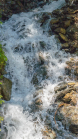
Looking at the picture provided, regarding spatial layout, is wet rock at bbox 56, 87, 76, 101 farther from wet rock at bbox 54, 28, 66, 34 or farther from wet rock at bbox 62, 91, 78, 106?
wet rock at bbox 54, 28, 66, 34

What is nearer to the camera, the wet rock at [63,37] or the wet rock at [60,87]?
the wet rock at [60,87]

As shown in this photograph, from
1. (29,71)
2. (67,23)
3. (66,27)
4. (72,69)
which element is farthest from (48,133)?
(67,23)

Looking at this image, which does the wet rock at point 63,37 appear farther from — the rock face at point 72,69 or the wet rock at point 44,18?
the wet rock at point 44,18

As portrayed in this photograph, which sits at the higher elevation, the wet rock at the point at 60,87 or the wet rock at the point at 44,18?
the wet rock at the point at 44,18

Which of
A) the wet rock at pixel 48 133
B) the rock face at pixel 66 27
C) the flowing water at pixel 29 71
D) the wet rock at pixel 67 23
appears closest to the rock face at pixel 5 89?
the flowing water at pixel 29 71

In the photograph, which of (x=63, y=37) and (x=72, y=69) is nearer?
(x=72, y=69)

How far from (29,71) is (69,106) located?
2.97 metres

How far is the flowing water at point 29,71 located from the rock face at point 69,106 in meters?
0.24

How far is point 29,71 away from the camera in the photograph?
6.88m

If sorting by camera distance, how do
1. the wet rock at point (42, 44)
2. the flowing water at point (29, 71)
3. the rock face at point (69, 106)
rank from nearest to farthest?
the rock face at point (69, 106), the flowing water at point (29, 71), the wet rock at point (42, 44)

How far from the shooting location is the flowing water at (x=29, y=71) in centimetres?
449

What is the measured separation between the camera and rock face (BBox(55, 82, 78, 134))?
4.31 m

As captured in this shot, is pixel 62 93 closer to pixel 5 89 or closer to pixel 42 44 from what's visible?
pixel 5 89

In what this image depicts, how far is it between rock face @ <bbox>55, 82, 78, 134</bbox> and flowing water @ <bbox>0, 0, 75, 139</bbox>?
0.78 ft
